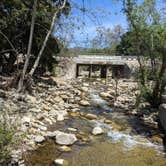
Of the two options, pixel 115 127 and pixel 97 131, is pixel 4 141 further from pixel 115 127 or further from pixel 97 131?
pixel 115 127

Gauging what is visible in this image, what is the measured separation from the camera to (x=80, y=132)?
29.6 ft

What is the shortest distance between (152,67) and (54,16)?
523cm

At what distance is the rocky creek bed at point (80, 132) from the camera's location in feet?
22.4

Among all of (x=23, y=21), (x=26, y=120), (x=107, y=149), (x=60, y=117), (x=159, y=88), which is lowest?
(x=107, y=149)

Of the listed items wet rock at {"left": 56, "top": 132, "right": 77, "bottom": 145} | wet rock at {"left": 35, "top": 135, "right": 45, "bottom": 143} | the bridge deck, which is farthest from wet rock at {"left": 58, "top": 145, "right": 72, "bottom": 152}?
the bridge deck

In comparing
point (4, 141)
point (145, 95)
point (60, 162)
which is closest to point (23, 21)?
point (145, 95)

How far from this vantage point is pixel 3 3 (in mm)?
15008

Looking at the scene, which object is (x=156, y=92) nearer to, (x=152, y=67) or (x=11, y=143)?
(x=152, y=67)

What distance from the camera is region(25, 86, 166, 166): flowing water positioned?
6.75 metres

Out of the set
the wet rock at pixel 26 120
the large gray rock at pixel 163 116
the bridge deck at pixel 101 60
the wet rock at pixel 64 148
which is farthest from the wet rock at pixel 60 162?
the bridge deck at pixel 101 60

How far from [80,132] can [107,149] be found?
5.04 feet

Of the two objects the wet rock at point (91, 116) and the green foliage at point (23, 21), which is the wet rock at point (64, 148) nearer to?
the wet rock at point (91, 116)

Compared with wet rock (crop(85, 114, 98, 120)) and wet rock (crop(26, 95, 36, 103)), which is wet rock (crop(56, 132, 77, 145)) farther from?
wet rock (crop(26, 95, 36, 103))

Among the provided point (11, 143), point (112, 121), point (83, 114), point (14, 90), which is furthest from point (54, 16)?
point (11, 143)
